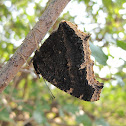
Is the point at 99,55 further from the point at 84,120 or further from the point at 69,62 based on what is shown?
the point at 84,120

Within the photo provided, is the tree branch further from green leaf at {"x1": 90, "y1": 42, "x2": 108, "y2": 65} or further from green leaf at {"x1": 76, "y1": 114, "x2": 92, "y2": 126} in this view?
green leaf at {"x1": 76, "y1": 114, "x2": 92, "y2": 126}

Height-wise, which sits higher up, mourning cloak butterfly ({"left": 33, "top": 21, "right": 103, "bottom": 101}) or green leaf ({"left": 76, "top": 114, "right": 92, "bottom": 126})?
green leaf ({"left": 76, "top": 114, "right": 92, "bottom": 126})

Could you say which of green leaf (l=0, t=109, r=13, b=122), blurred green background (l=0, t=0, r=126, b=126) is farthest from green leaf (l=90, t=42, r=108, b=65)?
green leaf (l=0, t=109, r=13, b=122)

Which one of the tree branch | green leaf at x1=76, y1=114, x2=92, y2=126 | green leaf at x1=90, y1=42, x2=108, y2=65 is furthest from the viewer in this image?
green leaf at x1=76, y1=114, x2=92, y2=126

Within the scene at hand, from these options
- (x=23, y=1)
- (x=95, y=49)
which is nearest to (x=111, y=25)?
(x=23, y=1)

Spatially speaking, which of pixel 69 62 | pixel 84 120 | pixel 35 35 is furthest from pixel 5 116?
pixel 35 35

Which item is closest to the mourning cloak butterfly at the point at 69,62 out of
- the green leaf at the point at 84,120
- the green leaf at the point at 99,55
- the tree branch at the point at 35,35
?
the tree branch at the point at 35,35

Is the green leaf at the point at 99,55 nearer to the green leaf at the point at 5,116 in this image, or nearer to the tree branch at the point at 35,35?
the tree branch at the point at 35,35

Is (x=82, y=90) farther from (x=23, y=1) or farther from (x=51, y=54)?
(x=23, y=1)
